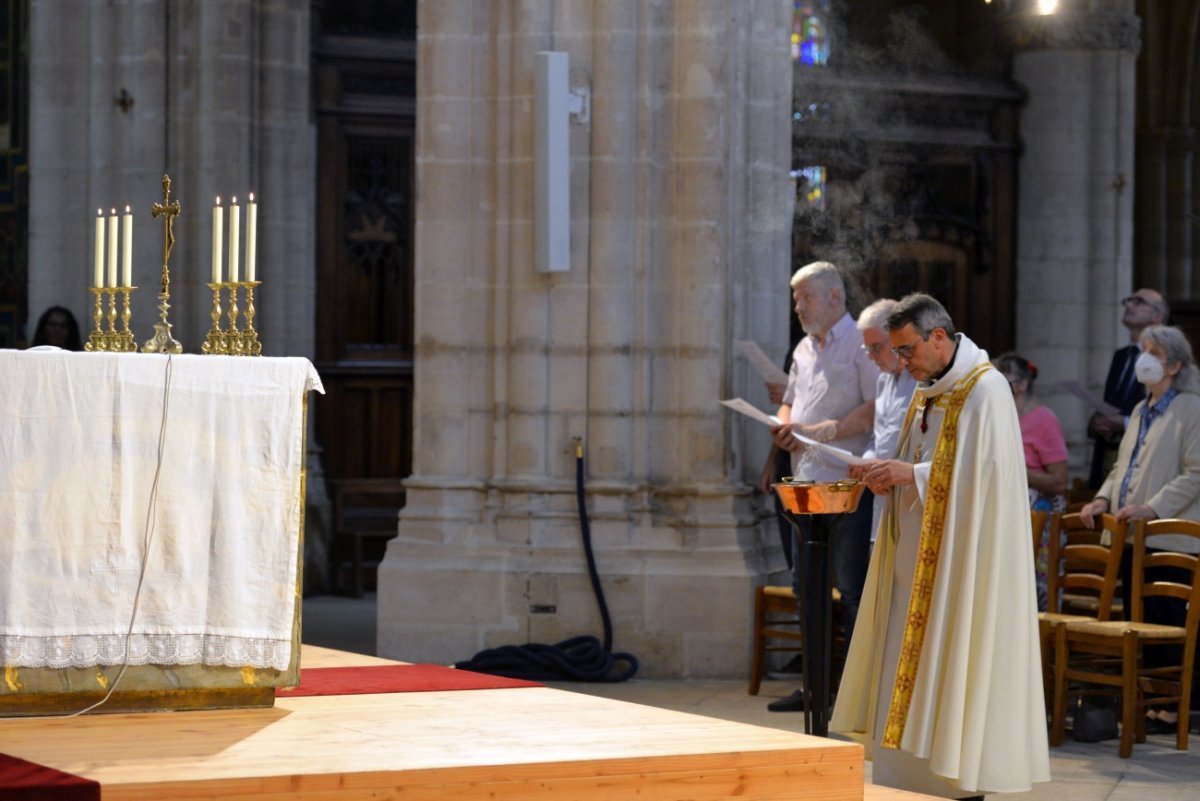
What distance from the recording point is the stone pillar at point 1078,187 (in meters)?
12.8

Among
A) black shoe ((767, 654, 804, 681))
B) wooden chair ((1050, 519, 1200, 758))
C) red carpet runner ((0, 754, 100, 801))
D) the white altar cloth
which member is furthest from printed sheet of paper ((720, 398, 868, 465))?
red carpet runner ((0, 754, 100, 801))

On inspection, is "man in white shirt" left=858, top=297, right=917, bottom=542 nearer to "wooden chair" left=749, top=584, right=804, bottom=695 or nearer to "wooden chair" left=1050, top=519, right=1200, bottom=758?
"wooden chair" left=749, top=584, right=804, bottom=695

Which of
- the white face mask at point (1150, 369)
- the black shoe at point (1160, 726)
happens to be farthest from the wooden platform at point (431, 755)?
the white face mask at point (1150, 369)

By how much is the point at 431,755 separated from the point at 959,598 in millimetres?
1736

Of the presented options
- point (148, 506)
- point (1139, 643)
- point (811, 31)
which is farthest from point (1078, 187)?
point (148, 506)

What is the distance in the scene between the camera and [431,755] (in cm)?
456

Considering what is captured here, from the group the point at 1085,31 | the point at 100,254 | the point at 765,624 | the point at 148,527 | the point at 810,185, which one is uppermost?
the point at 1085,31

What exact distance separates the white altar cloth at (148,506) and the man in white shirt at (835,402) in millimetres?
2938

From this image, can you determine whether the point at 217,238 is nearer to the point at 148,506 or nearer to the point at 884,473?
the point at 148,506

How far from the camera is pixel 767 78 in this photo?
8.99 metres

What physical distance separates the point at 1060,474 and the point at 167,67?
5.88 metres

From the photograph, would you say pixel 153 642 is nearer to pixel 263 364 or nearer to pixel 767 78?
pixel 263 364

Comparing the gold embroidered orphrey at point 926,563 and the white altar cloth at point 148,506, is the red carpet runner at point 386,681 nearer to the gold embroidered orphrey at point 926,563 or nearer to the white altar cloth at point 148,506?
the white altar cloth at point 148,506

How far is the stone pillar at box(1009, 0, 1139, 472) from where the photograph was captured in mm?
12766
